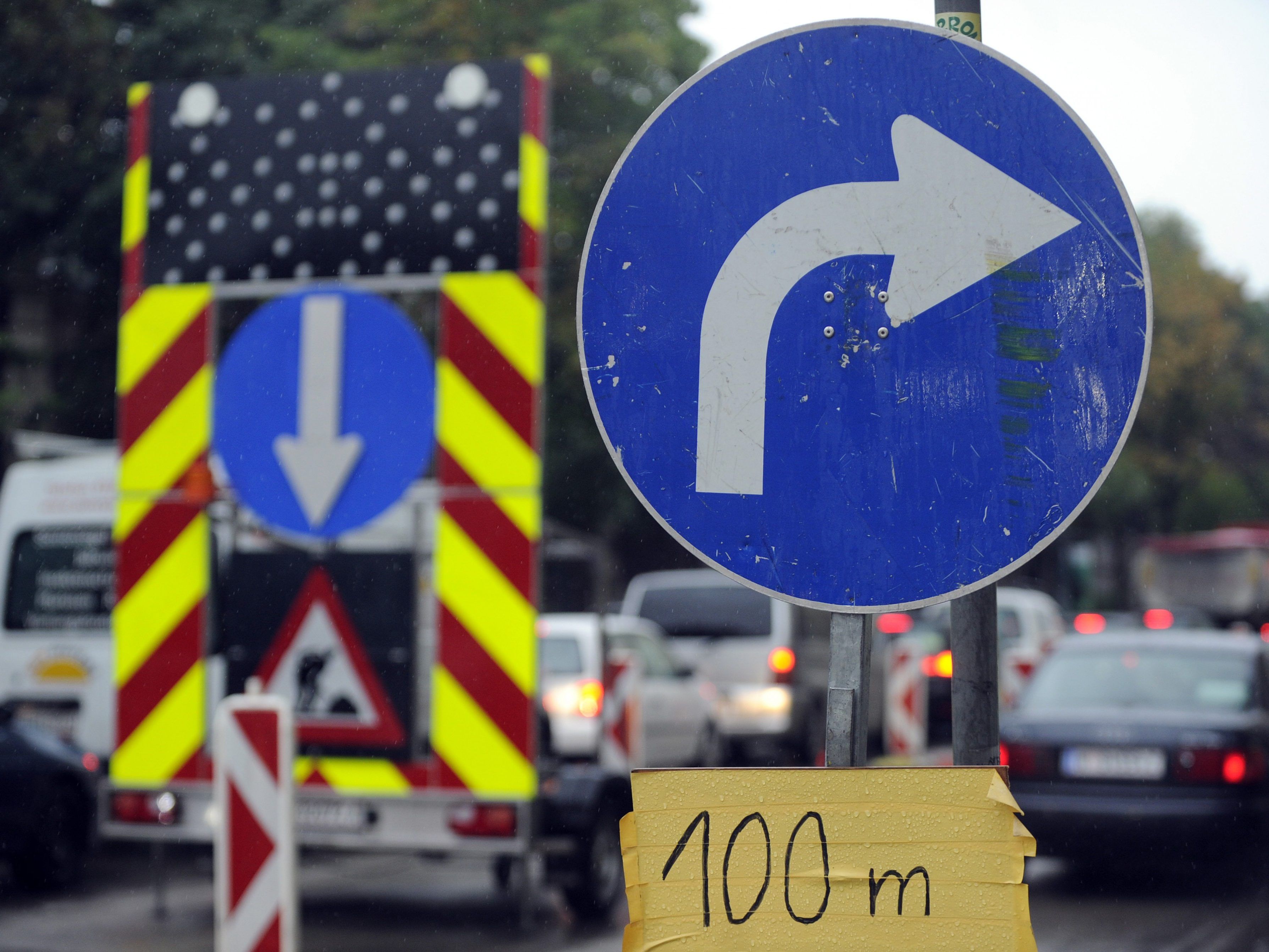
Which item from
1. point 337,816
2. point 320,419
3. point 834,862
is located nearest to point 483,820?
point 337,816

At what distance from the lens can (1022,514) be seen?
A: 2400 mm

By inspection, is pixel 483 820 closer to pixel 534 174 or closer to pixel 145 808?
pixel 145 808

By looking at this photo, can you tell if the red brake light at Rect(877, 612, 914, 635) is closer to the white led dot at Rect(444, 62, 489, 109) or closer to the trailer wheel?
the trailer wheel

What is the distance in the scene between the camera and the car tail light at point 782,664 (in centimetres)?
1741

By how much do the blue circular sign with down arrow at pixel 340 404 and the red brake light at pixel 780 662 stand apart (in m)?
11.3

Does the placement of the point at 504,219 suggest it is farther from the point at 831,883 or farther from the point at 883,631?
the point at 883,631

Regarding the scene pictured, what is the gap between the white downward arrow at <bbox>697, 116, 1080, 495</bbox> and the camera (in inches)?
95.1

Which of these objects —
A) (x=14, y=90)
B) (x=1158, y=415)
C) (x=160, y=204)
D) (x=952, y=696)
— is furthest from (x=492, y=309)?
(x=1158, y=415)

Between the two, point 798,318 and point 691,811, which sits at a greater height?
point 798,318

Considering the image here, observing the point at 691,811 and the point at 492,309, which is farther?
the point at 492,309

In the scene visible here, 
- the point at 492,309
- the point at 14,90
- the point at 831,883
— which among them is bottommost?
the point at 831,883

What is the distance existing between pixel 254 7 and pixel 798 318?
1999 cm

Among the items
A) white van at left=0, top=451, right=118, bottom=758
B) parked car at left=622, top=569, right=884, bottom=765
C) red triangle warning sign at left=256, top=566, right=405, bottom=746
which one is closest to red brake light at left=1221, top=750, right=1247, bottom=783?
red triangle warning sign at left=256, top=566, right=405, bottom=746

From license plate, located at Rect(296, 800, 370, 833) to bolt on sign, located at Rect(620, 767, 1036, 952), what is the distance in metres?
4.62
